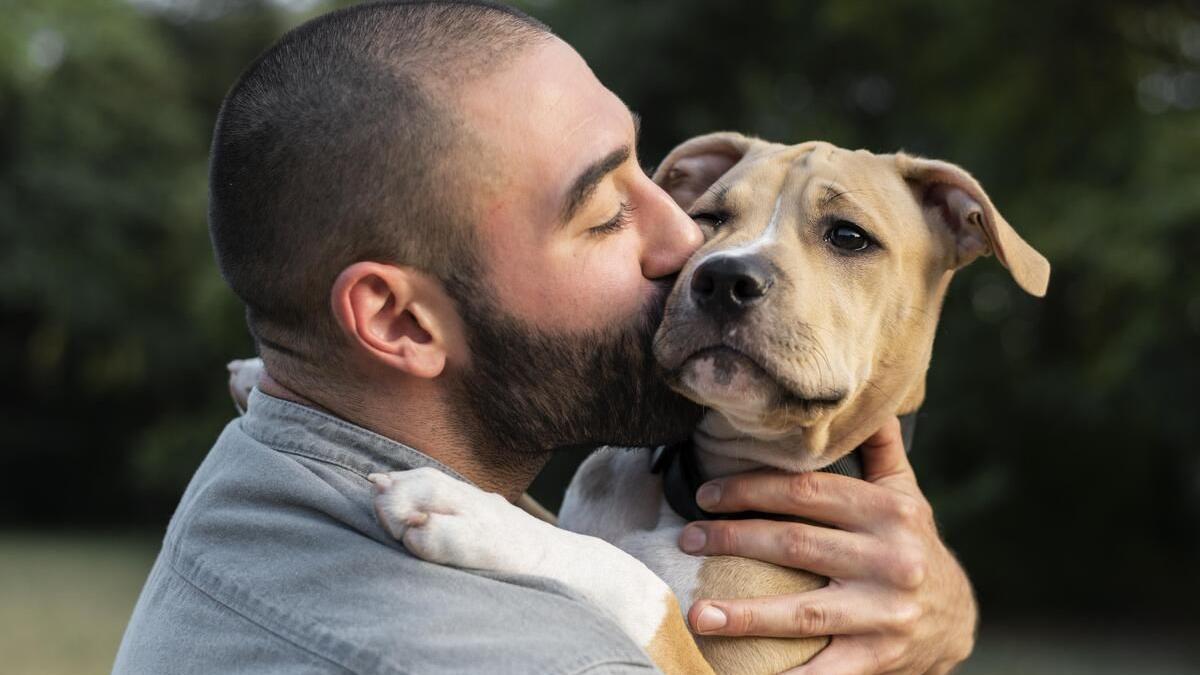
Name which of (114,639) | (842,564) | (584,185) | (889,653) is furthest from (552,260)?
(114,639)

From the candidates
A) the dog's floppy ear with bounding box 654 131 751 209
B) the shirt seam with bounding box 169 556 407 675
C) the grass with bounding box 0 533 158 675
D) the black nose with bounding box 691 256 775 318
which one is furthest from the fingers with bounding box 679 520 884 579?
the grass with bounding box 0 533 158 675

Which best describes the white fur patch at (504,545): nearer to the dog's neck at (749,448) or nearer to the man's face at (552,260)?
the man's face at (552,260)

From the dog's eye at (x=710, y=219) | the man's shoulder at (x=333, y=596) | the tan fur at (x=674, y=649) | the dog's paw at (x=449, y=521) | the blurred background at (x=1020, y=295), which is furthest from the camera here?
the blurred background at (x=1020, y=295)

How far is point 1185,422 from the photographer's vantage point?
41.5ft

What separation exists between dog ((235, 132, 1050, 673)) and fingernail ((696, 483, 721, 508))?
63mm

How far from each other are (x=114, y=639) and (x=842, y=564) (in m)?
14.3

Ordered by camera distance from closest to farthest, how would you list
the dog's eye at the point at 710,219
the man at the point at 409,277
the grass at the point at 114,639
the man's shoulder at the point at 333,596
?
1. the man's shoulder at the point at 333,596
2. the man at the point at 409,277
3. the dog's eye at the point at 710,219
4. the grass at the point at 114,639

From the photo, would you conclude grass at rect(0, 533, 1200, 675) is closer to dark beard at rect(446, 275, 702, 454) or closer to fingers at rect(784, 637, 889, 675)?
fingers at rect(784, 637, 889, 675)

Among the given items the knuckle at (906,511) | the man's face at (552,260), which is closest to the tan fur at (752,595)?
the knuckle at (906,511)

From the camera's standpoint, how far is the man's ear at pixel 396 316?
9.29 ft

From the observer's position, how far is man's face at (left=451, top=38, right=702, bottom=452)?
2961 millimetres

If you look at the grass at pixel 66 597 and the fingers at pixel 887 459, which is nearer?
the fingers at pixel 887 459

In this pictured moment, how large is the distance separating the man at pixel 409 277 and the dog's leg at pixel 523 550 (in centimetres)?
9

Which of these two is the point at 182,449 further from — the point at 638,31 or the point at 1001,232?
the point at 1001,232
